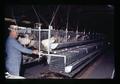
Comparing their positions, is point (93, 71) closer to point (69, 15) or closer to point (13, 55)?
point (69, 15)

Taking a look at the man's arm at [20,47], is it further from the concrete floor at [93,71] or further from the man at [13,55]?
the concrete floor at [93,71]

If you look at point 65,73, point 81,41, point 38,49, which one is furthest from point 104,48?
point 38,49

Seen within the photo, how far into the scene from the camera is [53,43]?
3480mm

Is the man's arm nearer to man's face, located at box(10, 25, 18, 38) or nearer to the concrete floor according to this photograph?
man's face, located at box(10, 25, 18, 38)

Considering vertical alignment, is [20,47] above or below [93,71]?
above

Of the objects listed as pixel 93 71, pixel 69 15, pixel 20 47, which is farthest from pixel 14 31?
pixel 93 71

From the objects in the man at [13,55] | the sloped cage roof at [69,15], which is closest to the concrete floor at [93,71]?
the man at [13,55]

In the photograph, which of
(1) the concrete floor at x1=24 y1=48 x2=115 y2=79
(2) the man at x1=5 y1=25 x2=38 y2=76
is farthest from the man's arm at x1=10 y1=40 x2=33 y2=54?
(1) the concrete floor at x1=24 y1=48 x2=115 y2=79

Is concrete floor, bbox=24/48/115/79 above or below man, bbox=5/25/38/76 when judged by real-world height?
below

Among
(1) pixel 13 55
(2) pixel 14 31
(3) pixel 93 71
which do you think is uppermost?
(2) pixel 14 31

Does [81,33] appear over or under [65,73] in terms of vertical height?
over

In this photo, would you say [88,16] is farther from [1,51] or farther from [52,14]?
[1,51]

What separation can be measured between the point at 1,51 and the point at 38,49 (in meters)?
0.44

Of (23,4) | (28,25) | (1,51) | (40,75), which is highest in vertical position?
(23,4)
